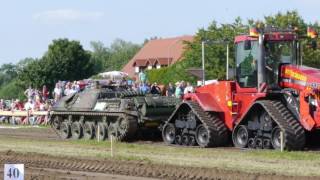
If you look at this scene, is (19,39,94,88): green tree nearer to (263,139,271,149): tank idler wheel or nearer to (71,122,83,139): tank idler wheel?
(71,122,83,139): tank idler wheel

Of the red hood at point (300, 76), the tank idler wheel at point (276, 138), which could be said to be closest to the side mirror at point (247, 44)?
the red hood at point (300, 76)

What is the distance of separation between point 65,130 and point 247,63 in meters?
9.68

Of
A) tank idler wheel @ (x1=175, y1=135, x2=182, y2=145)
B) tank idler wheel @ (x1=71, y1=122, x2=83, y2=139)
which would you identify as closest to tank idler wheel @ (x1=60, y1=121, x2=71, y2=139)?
tank idler wheel @ (x1=71, y1=122, x2=83, y2=139)

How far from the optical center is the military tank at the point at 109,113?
2523cm

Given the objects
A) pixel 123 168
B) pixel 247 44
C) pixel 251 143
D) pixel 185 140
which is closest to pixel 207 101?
pixel 185 140

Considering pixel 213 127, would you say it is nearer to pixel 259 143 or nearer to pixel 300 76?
pixel 259 143

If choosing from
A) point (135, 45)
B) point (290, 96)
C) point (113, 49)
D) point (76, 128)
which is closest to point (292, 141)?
point (290, 96)

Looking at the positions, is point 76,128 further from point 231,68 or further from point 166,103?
point 231,68

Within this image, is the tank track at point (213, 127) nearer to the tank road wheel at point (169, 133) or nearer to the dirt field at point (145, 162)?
the dirt field at point (145, 162)

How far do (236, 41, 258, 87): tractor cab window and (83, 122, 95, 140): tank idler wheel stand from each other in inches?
295

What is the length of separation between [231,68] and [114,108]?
5651 millimetres

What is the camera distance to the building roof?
301ft

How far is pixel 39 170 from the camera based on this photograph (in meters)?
17.3

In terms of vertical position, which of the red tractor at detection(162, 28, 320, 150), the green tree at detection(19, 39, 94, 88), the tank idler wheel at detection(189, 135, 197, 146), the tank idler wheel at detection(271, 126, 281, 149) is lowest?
the tank idler wheel at detection(189, 135, 197, 146)
